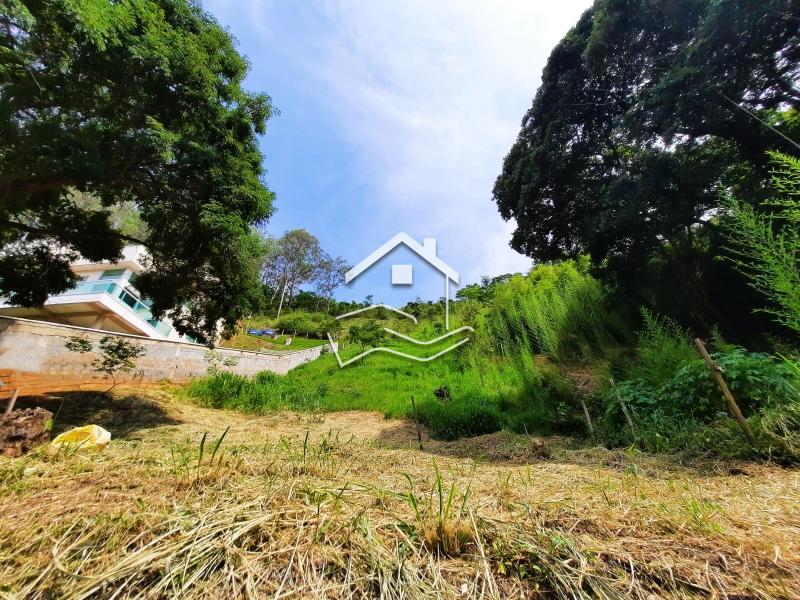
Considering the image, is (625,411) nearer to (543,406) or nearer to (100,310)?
(543,406)

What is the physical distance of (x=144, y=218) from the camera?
5.20 m

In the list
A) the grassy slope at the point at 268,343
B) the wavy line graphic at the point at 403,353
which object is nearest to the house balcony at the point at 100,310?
the grassy slope at the point at 268,343

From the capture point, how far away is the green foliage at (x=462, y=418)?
4969 mm

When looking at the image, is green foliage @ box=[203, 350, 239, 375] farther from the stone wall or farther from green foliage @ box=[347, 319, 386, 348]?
green foliage @ box=[347, 319, 386, 348]

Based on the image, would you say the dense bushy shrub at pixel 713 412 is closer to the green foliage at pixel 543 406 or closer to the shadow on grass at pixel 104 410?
the green foliage at pixel 543 406

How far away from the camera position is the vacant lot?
29.8 inches

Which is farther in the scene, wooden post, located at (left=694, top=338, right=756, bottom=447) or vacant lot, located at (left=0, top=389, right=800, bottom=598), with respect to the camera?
wooden post, located at (left=694, top=338, right=756, bottom=447)

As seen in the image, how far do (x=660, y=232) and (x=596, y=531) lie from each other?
672 cm

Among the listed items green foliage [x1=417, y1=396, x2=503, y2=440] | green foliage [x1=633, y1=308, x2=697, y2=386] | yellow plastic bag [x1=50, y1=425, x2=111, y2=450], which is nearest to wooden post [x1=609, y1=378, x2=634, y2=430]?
green foliage [x1=633, y1=308, x2=697, y2=386]

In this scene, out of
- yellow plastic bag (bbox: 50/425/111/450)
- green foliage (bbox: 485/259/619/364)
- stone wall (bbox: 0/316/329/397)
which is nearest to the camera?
yellow plastic bag (bbox: 50/425/111/450)

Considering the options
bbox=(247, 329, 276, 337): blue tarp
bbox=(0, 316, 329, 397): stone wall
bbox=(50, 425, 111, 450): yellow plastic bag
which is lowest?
bbox=(50, 425, 111, 450): yellow plastic bag

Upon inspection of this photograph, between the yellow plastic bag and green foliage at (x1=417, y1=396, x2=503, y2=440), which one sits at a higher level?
the yellow plastic bag

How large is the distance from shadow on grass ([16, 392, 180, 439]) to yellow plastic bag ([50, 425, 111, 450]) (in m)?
2.06

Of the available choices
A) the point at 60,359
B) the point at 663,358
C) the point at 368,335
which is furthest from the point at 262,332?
the point at 663,358
